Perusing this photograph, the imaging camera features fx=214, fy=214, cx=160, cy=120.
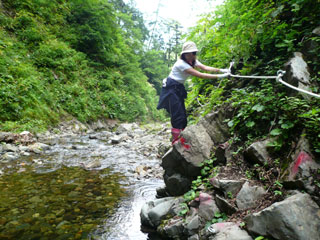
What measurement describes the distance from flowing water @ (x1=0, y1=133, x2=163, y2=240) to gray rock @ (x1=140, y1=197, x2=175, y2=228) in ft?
0.56

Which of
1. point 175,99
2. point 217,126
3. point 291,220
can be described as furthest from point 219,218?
point 175,99

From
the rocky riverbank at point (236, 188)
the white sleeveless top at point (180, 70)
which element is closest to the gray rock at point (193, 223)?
the rocky riverbank at point (236, 188)

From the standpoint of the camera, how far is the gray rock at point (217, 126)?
360 centimetres

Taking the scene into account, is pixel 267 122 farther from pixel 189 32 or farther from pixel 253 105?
pixel 189 32

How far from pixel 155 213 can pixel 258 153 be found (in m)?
1.65

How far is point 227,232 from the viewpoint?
7.02ft

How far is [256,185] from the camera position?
7.93 feet

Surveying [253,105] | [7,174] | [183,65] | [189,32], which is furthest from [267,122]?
[7,174]

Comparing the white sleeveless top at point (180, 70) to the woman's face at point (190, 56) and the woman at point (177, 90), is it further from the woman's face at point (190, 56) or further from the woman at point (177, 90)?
the woman's face at point (190, 56)

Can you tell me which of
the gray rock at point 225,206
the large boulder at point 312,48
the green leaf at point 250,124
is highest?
the large boulder at point 312,48

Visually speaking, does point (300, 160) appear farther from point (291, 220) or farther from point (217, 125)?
point (217, 125)

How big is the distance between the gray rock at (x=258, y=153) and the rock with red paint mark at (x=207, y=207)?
71 centimetres

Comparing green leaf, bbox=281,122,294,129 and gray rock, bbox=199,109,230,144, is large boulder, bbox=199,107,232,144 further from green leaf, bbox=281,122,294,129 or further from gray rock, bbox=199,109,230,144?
green leaf, bbox=281,122,294,129

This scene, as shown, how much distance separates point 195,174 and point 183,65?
1.96 m
